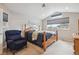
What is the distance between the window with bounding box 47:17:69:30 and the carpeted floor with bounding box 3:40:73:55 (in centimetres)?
29

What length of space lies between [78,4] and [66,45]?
0.77m

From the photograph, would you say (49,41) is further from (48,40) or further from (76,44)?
(76,44)

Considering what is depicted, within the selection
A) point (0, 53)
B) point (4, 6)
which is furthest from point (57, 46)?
point (4, 6)

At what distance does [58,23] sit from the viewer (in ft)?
7.03

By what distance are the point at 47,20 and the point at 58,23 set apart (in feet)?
0.72

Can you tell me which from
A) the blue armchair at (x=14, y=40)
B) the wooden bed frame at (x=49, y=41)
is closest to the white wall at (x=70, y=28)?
the wooden bed frame at (x=49, y=41)

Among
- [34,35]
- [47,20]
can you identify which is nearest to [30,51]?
[34,35]

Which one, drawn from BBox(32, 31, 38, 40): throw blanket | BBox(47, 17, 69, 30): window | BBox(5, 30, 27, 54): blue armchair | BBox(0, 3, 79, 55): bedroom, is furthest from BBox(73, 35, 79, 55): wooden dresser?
BBox(5, 30, 27, 54): blue armchair

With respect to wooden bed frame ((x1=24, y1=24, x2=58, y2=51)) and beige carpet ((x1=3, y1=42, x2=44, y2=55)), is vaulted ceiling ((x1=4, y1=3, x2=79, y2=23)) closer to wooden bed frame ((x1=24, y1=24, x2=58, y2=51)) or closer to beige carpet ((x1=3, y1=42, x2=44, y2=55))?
wooden bed frame ((x1=24, y1=24, x2=58, y2=51))

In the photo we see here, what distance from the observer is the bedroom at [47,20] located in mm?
2020

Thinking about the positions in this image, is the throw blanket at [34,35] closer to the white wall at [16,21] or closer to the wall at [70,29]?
the white wall at [16,21]

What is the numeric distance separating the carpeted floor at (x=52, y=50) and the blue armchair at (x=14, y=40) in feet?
0.29

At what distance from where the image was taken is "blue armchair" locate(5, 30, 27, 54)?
2.02 m
